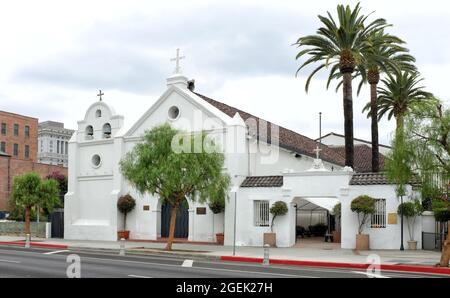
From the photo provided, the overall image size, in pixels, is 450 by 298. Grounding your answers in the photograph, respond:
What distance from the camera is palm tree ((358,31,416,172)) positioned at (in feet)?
124

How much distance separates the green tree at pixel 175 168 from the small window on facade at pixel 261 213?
3657 millimetres

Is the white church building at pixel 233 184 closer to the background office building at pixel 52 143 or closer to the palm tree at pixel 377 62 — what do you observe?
the palm tree at pixel 377 62

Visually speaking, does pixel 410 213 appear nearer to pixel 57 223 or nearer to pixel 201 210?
pixel 201 210

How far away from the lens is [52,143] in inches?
5891

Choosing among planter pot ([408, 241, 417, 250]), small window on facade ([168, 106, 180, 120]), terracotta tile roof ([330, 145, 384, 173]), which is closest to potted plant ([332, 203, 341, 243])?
planter pot ([408, 241, 417, 250])

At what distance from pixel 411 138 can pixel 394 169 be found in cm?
123

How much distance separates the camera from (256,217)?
33.9 meters

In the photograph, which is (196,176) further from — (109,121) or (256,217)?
(109,121)

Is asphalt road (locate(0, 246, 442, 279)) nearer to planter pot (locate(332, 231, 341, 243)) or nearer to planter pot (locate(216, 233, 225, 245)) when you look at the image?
planter pot (locate(216, 233, 225, 245))

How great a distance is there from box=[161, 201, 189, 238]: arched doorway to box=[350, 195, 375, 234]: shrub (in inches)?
426

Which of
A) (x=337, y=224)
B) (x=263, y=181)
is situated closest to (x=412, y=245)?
(x=263, y=181)

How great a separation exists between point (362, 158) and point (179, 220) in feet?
73.2

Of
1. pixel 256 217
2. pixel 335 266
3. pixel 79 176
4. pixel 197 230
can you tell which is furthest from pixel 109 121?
pixel 335 266

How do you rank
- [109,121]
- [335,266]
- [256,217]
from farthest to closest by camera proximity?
[109,121]
[256,217]
[335,266]
